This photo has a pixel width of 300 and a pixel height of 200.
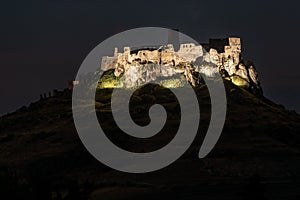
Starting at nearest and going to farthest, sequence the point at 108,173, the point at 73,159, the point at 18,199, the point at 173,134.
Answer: the point at 18,199 → the point at 108,173 → the point at 73,159 → the point at 173,134

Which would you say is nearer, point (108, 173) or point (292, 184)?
point (292, 184)

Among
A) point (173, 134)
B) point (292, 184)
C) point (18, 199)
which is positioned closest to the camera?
point (18, 199)

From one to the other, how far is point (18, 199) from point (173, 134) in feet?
371

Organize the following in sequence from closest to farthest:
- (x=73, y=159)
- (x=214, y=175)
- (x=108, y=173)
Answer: (x=214, y=175), (x=108, y=173), (x=73, y=159)

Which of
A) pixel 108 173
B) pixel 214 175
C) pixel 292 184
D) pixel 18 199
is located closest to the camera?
pixel 18 199

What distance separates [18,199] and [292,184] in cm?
6725

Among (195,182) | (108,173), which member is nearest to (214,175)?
(195,182)

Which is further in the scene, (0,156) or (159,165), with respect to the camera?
(0,156)

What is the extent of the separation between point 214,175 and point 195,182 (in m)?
8.98

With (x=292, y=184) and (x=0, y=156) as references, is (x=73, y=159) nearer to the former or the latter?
(x=0, y=156)

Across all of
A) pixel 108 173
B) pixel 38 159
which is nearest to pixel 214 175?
pixel 108 173

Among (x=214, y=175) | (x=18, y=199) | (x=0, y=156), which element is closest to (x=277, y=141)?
(x=214, y=175)

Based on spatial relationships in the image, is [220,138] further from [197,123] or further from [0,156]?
[0,156]

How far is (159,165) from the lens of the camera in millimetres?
148125
